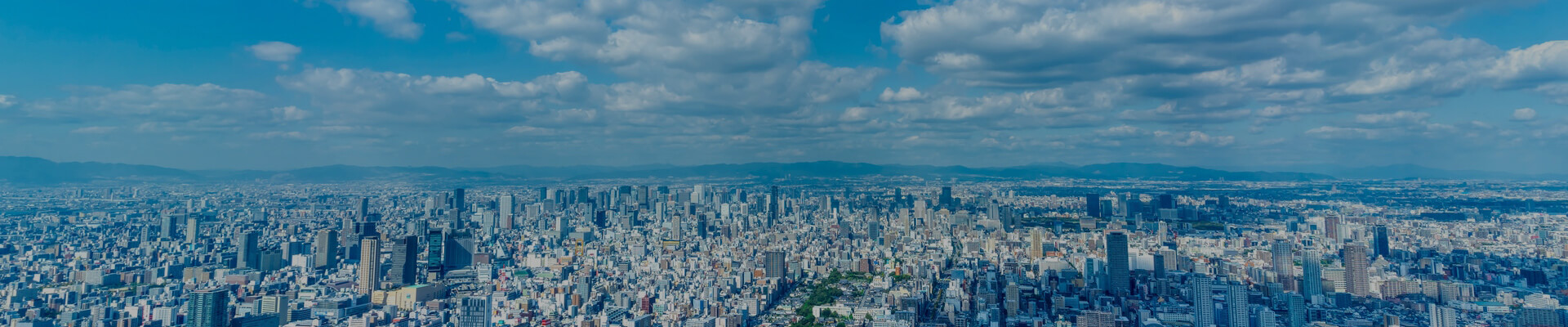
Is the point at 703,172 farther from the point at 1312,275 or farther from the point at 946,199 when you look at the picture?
the point at 1312,275

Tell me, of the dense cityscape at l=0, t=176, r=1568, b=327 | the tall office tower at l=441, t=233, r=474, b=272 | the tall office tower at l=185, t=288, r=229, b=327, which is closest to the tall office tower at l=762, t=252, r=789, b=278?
the dense cityscape at l=0, t=176, r=1568, b=327

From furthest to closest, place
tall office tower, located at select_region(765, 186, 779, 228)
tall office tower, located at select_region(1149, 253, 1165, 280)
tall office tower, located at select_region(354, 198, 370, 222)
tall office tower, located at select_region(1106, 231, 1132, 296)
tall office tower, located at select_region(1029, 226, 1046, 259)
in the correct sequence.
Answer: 1. tall office tower, located at select_region(765, 186, 779, 228)
2. tall office tower, located at select_region(354, 198, 370, 222)
3. tall office tower, located at select_region(1029, 226, 1046, 259)
4. tall office tower, located at select_region(1149, 253, 1165, 280)
5. tall office tower, located at select_region(1106, 231, 1132, 296)

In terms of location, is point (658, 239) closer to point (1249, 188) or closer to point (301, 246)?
point (301, 246)

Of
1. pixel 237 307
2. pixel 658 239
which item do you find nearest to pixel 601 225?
pixel 658 239

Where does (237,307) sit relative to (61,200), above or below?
below

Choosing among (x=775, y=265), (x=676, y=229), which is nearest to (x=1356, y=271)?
(x=775, y=265)

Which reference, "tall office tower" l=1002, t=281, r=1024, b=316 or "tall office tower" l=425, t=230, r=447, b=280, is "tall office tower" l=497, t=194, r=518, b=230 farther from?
"tall office tower" l=1002, t=281, r=1024, b=316

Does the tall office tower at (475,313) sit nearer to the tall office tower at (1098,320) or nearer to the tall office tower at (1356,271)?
the tall office tower at (1098,320)
